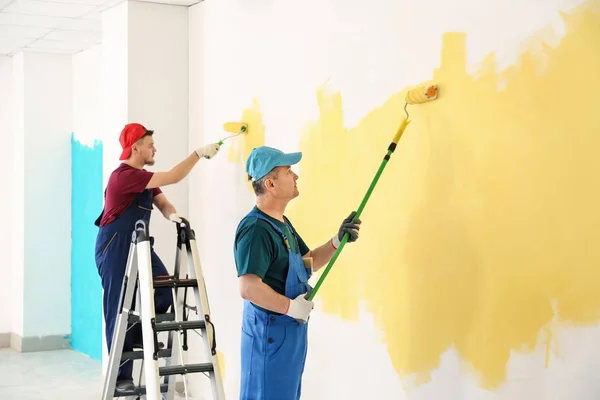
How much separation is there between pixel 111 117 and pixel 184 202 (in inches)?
27.8

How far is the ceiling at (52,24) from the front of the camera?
15.8ft

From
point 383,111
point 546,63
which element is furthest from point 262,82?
point 546,63

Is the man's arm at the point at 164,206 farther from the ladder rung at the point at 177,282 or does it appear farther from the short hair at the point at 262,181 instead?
the short hair at the point at 262,181

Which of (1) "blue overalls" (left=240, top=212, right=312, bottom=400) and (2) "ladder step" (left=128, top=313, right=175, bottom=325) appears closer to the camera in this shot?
(1) "blue overalls" (left=240, top=212, right=312, bottom=400)

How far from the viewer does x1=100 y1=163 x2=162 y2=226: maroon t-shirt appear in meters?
3.80

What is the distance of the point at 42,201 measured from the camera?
653 cm

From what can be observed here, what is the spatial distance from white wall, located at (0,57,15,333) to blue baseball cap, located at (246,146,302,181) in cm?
453

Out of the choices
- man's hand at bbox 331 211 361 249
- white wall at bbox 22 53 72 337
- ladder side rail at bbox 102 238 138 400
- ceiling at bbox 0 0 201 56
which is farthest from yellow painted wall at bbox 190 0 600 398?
white wall at bbox 22 53 72 337

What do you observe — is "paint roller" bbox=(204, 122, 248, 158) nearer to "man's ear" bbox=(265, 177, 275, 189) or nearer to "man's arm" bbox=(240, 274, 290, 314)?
"man's ear" bbox=(265, 177, 275, 189)

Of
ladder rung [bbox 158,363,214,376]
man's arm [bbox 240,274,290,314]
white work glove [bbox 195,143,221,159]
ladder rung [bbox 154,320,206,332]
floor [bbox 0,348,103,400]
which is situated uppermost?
white work glove [bbox 195,143,221,159]

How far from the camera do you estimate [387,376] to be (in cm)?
311

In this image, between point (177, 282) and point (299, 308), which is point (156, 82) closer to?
point (177, 282)

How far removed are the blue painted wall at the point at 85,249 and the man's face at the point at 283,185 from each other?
3600 millimetres

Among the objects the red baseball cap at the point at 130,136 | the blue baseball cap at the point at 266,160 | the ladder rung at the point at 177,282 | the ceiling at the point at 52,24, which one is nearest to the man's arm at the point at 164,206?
the red baseball cap at the point at 130,136
